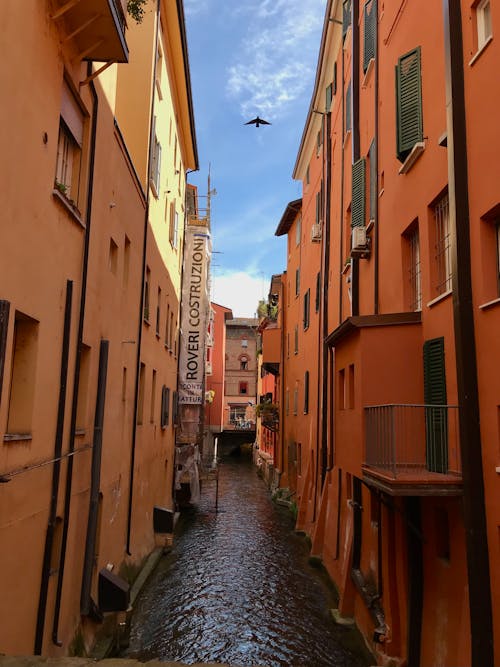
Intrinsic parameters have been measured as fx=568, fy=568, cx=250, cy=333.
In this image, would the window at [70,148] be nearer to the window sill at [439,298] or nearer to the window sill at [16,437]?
the window sill at [16,437]

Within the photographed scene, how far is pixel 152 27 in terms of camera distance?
15.2 metres

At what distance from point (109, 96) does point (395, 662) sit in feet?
33.5

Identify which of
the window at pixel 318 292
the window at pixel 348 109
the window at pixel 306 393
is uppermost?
the window at pixel 348 109

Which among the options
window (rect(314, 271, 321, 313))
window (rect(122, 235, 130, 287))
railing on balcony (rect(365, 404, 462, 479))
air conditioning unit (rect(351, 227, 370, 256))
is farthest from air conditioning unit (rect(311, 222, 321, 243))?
railing on balcony (rect(365, 404, 462, 479))

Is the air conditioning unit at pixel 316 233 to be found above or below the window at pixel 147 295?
above

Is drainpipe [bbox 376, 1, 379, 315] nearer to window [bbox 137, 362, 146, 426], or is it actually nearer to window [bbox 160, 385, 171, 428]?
window [bbox 137, 362, 146, 426]

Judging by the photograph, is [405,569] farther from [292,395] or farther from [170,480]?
[292,395]

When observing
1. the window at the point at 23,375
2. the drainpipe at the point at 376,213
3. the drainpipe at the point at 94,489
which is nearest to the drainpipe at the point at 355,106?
the drainpipe at the point at 376,213

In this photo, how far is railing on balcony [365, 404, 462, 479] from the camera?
24.3 ft

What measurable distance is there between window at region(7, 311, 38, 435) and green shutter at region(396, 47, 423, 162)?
21.6 feet

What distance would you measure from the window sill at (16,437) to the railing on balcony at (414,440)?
14.1ft

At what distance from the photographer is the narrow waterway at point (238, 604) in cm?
1085

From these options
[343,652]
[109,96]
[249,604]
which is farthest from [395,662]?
[109,96]

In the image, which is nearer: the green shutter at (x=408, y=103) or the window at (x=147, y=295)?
the green shutter at (x=408, y=103)
